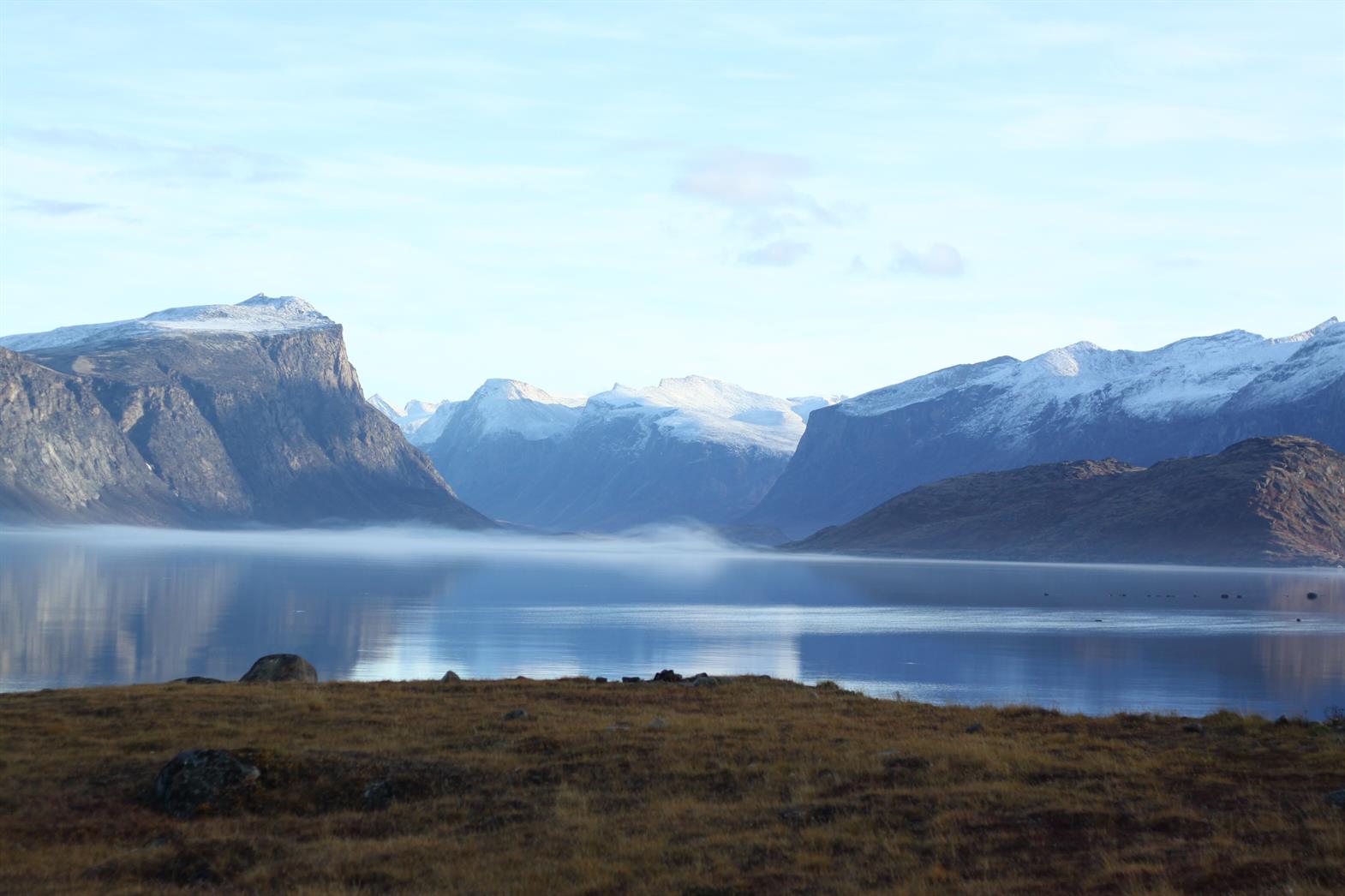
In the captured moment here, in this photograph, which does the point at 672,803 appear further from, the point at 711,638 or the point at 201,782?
the point at 711,638

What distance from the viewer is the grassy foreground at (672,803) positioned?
21.3 meters

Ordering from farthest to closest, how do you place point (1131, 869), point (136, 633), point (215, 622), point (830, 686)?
point (215, 622)
point (136, 633)
point (830, 686)
point (1131, 869)

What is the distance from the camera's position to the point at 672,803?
26.3 m

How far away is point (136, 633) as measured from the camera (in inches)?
4072

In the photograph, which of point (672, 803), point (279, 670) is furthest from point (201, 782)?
point (279, 670)

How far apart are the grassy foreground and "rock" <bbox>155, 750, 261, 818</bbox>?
418mm

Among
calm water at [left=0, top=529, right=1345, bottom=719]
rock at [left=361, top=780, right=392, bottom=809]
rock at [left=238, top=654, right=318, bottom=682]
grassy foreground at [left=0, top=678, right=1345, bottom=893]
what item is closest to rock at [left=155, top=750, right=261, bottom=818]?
grassy foreground at [left=0, top=678, right=1345, bottom=893]

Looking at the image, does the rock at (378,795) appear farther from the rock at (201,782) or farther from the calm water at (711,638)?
the calm water at (711,638)

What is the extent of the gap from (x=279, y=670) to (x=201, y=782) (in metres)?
25.2

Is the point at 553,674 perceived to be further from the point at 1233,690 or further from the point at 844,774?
the point at 844,774

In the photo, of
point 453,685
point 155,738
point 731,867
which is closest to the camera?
point 731,867

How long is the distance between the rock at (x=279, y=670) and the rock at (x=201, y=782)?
23821 mm

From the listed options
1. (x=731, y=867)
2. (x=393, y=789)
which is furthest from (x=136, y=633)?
(x=731, y=867)

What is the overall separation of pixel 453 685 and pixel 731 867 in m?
25.3
